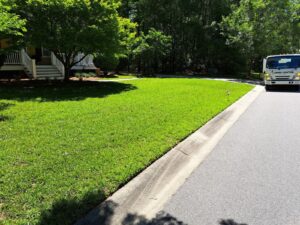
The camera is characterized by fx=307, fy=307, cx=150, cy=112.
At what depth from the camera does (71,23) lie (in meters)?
14.4

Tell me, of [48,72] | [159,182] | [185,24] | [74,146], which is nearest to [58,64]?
[48,72]

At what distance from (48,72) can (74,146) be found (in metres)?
15.4

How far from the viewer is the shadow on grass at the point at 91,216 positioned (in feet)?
10.9

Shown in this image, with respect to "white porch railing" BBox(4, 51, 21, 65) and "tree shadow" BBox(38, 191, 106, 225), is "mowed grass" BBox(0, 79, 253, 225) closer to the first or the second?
"tree shadow" BBox(38, 191, 106, 225)

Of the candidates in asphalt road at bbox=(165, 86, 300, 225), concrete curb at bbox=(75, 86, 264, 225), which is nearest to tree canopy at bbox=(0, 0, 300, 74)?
concrete curb at bbox=(75, 86, 264, 225)

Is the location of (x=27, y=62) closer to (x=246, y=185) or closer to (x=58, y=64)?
(x=58, y=64)

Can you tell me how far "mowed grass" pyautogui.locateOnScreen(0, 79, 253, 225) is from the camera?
3.65 m

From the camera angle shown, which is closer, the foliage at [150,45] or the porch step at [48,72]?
the porch step at [48,72]

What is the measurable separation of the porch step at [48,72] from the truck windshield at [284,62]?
1303 cm

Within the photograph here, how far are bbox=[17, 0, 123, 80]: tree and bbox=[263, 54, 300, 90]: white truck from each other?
9175mm

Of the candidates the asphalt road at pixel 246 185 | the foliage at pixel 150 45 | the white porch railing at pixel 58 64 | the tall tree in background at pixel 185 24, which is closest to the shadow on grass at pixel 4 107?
the asphalt road at pixel 246 185

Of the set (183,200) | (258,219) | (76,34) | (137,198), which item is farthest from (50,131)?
(76,34)

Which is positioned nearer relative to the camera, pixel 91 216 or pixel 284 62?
pixel 91 216

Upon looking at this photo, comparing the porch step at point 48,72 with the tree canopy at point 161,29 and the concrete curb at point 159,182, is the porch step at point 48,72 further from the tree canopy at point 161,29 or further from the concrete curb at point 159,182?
the concrete curb at point 159,182
